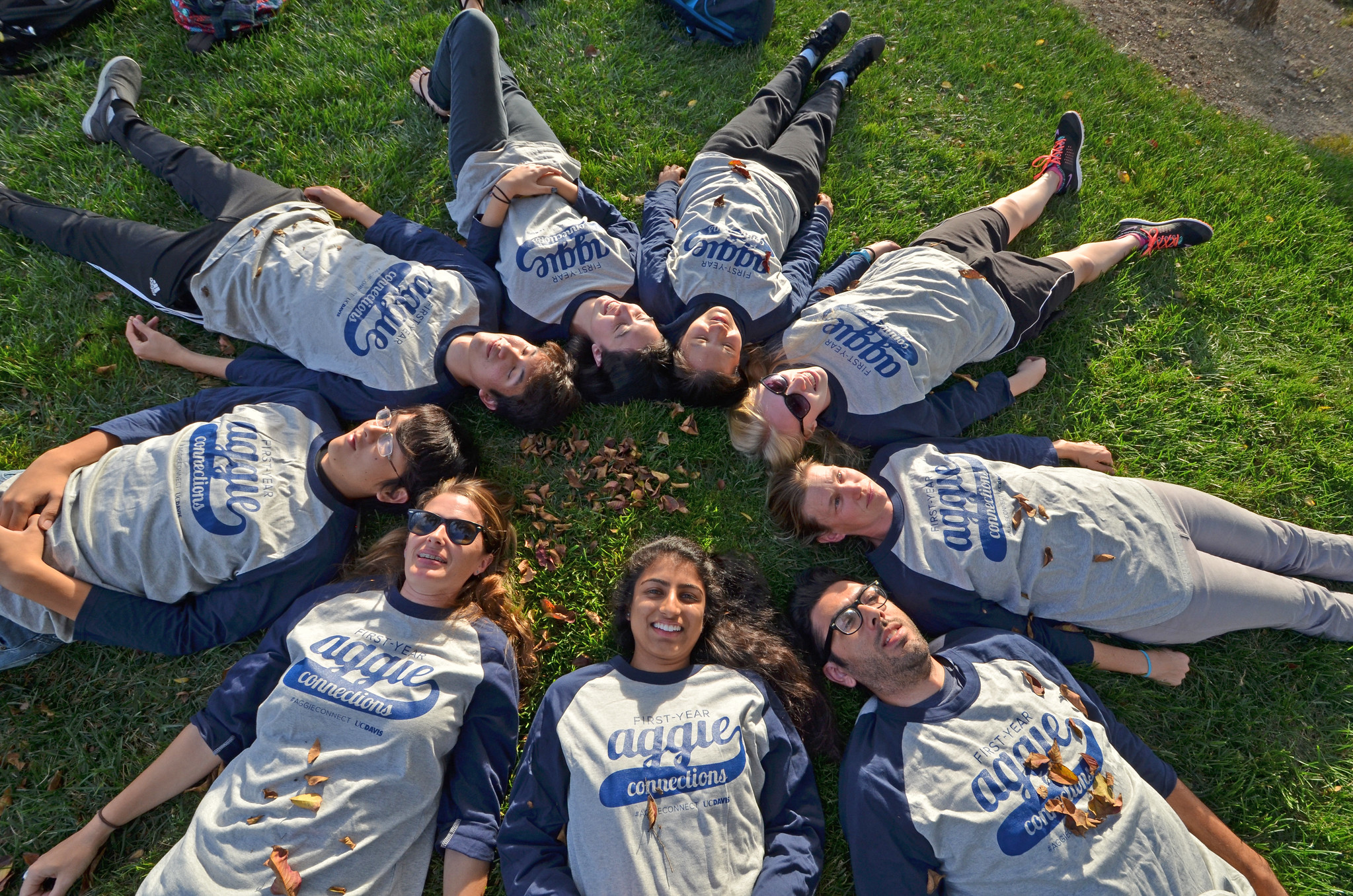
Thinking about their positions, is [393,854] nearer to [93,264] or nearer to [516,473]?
[516,473]

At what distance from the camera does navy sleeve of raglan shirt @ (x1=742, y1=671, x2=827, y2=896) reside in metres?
3.51

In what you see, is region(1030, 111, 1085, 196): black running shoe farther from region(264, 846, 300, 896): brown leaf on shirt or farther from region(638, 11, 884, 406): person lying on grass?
region(264, 846, 300, 896): brown leaf on shirt

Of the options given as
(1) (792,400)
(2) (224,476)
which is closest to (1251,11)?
(1) (792,400)

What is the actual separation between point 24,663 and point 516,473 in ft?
10.6

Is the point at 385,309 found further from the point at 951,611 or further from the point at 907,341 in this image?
the point at 951,611

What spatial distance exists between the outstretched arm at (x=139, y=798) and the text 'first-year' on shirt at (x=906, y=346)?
173 inches

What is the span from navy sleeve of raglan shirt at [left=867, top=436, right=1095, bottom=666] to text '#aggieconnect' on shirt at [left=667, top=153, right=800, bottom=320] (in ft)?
6.04

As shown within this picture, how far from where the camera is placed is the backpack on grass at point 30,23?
5.64m

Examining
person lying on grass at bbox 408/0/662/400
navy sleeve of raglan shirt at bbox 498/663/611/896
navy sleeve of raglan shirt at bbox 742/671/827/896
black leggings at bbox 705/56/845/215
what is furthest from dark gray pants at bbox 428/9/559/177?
navy sleeve of raglan shirt at bbox 742/671/827/896

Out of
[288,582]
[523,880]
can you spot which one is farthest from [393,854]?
[288,582]

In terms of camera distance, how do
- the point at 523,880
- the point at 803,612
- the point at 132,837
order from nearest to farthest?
the point at 523,880, the point at 132,837, the point at 803,612

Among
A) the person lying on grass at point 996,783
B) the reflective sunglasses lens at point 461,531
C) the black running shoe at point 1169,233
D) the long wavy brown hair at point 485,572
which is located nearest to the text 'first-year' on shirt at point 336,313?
the long wavy brown hair at point 485,572

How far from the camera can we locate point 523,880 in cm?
344

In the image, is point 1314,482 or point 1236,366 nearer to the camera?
point 1314,482
